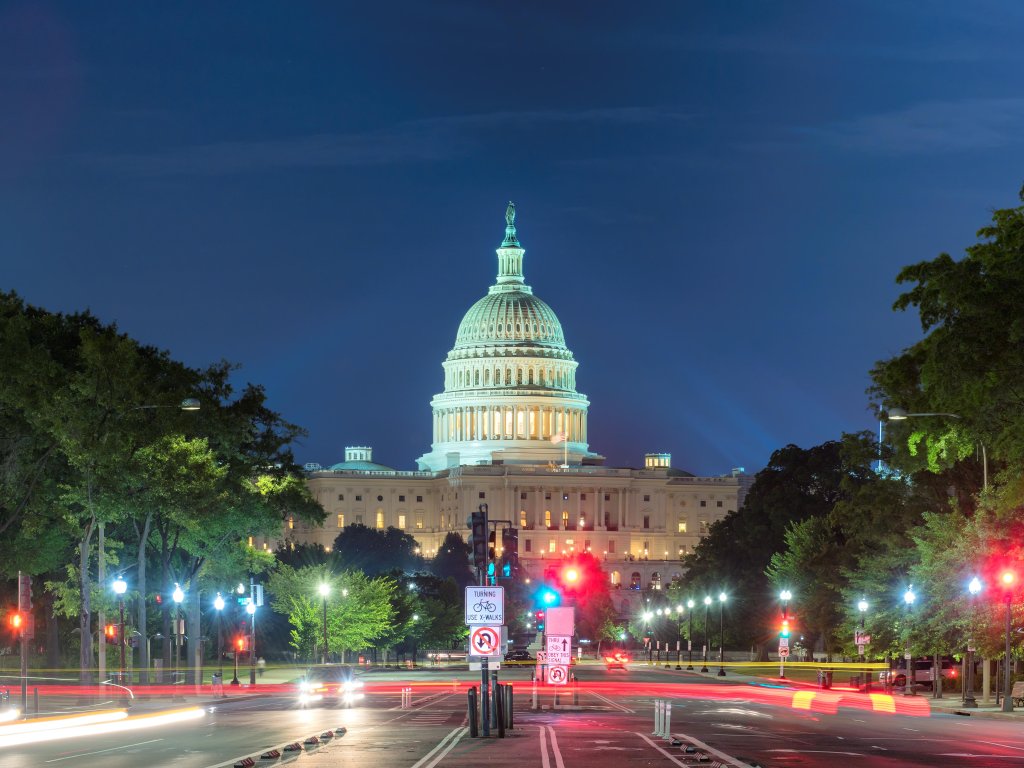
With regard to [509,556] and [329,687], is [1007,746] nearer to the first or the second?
[509,556]

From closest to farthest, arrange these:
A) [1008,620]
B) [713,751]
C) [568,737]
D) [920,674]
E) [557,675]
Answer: [713,751], [568,737], [557,675], [1008,620], [920,674]

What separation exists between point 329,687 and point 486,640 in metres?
42.2

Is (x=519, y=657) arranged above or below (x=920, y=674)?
below

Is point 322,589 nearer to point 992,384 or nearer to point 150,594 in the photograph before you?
point 150,594

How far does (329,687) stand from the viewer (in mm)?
82562

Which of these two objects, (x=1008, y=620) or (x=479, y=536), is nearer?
(x=479, y=536)

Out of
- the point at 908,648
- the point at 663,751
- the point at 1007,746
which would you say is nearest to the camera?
the point at 663,751

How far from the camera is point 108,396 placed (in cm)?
6975

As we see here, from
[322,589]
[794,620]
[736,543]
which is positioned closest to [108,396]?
[322,589]

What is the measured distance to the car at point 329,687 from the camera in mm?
65000

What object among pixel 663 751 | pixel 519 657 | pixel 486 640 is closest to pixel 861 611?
pixel 486 640

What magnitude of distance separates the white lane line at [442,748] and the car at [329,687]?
1864 cm

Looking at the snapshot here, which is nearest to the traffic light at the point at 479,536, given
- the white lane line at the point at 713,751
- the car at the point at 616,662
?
the white lane line at the point at 713,751

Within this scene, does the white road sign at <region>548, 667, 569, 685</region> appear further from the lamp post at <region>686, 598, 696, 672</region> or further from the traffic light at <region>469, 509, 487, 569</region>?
the lamp post at <region>686, 598, 696, 672</region>
